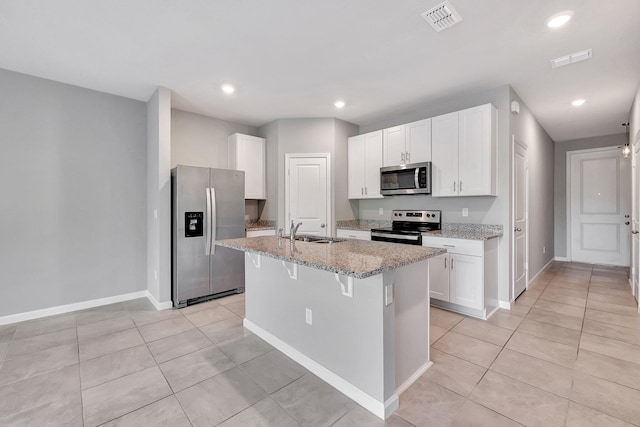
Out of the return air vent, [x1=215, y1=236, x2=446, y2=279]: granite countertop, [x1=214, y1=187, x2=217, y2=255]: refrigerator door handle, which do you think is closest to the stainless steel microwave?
the return air vent

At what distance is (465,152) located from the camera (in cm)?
347

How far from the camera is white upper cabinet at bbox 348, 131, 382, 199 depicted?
14.5 ft

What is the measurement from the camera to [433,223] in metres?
4.08

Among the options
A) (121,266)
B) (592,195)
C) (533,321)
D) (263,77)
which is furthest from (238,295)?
(592,195)

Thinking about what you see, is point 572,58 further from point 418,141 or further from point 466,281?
point 466,281

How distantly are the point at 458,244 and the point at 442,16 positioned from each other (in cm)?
223

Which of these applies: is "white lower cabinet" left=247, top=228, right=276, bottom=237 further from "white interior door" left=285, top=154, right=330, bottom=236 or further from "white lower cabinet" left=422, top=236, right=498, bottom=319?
"white lower cabinet" left=422, top=236, right=498, bottom=319

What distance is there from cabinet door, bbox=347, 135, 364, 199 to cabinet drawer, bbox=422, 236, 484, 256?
1.51 metres

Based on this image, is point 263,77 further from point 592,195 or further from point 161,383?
point 592,195

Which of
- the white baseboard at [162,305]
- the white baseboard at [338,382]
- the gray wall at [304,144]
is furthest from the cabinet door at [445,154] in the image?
the white baseboard at [162,305]

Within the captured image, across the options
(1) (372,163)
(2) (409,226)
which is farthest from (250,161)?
(2) (409,226)

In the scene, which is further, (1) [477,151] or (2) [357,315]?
(1) [477,151]

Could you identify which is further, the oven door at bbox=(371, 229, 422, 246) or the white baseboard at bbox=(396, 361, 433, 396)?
the oven door at bbox=(371, 229, 422, 246)

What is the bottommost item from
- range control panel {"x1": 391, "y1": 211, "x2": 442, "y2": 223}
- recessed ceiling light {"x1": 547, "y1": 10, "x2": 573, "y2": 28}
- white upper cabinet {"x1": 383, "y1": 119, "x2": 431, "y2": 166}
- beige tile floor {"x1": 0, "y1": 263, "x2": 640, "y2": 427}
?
beige tile floor {"x1": 0, "y1": 263, "x2": 640, "y2": 427}
